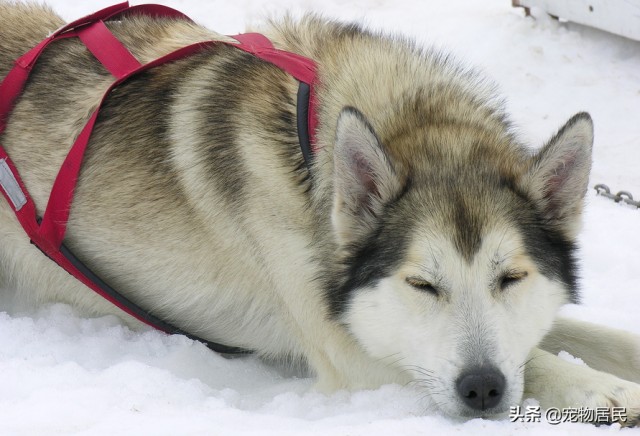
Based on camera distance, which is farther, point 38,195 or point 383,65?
point 38,195

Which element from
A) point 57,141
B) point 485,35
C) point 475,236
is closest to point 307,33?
point 57,141

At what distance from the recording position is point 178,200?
343 cm

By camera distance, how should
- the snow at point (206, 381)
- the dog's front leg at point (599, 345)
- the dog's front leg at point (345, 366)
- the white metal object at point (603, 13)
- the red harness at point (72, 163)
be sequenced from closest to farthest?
the snow at point (206, 381) < the dog's front leg at point (345, 366) < the dog's front leg at point (599, 345) < the red harness at point (72, 163) < the white metal object at point (603, 13)

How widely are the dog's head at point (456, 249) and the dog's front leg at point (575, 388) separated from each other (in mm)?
142

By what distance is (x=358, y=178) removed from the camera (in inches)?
113

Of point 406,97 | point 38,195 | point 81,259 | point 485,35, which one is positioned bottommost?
point 485,35

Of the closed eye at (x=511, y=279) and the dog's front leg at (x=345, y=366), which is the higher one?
the closed eye at (x=511, y=279)

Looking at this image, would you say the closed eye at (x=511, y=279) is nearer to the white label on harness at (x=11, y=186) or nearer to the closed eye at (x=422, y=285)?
the closed eye at (x=422, y=285)

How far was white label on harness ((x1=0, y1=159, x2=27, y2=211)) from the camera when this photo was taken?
356cm

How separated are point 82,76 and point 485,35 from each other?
4.83 m

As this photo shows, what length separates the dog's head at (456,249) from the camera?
266cm

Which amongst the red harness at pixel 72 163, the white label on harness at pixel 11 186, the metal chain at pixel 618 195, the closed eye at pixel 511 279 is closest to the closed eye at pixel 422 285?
the closed eye at pixel 511 279

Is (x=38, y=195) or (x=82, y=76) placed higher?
(x=82, y=76)

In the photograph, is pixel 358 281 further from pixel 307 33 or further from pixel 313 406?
pixel 307 33
